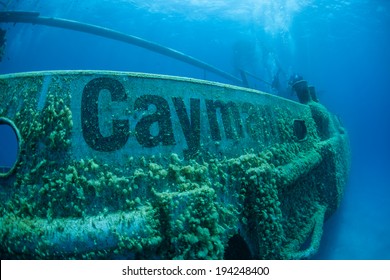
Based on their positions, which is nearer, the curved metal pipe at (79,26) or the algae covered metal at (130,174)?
the algae covered metal at (130,174)

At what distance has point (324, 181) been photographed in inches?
178

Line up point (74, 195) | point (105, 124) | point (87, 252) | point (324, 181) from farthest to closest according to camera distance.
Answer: point (324, 181)
point (105, 124)
point (74, 195)
point (87, 252)

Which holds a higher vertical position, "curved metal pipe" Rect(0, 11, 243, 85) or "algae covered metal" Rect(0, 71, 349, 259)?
"curved metal pipe" Rect(0, 11, 243, 85)

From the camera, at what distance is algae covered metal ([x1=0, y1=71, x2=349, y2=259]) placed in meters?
1.93

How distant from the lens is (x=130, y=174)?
211 cm

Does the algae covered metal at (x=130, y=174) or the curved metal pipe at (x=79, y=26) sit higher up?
the curved metal pipe at (x=79, y=26)

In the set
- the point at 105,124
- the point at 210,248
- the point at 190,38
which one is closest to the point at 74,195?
the point at 105,124

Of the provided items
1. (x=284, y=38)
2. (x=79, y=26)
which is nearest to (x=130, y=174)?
(x=79, y=26)

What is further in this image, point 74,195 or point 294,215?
point 294,215

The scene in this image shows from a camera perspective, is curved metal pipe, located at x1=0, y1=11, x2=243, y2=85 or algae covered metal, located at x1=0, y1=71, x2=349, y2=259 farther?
curved metal pipe, located at x1=0, y1=11, x2=243, y2=85

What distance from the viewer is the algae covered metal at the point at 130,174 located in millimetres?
1929
